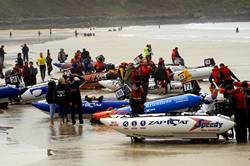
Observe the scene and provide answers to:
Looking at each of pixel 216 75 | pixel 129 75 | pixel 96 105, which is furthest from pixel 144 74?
pixel 96 105

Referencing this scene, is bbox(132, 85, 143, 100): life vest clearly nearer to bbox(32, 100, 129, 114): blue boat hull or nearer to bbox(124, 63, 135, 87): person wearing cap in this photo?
bbox(32, 100, 129, 114): blue boat hull

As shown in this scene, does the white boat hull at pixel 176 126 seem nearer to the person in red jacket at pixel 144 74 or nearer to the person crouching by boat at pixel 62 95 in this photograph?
the person crouching by boat at pixel 62 95

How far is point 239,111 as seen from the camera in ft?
48.6

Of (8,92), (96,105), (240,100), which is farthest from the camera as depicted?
(8,92)

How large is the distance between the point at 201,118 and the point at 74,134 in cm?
369

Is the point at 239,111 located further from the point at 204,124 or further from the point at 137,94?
the point at 137,94

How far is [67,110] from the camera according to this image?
63.0ft

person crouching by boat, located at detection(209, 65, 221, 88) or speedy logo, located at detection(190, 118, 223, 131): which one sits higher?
person crouching by boat, located at detection(209, 65, 221, 88)

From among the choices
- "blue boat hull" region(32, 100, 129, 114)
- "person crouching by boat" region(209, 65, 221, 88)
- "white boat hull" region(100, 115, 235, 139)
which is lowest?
"white boat hull" region(100, 115, 235, 139)

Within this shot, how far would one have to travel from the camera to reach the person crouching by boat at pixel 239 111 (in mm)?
14805

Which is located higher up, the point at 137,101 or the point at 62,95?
the point at 62,95

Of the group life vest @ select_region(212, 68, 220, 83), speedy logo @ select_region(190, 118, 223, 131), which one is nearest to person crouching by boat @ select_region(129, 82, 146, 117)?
speedy logo @ select_region(190, 118, 223, 131)

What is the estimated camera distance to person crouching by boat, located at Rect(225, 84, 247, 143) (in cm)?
1480

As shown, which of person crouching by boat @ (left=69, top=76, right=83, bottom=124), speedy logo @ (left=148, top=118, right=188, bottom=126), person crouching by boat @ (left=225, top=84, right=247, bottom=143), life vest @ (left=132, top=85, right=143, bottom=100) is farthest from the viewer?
person crouching by boat @ (left=69, top=76, right=83, bottom=124)
